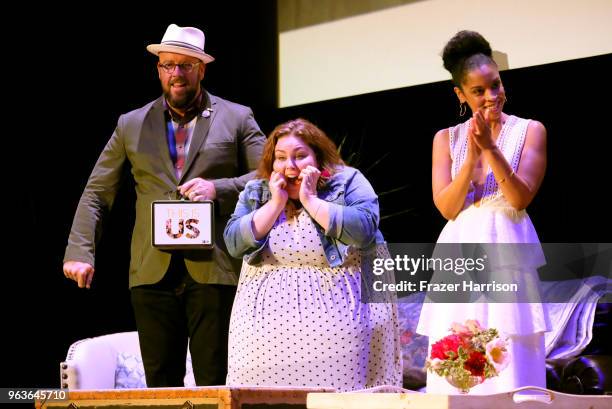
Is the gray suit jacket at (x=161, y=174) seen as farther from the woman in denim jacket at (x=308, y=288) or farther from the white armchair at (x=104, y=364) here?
the white armchair at (x=104, y=364)

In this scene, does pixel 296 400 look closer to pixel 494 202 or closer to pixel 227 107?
pixel 494 202

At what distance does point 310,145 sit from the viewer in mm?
3395

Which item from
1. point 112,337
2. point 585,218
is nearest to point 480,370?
point 585,218

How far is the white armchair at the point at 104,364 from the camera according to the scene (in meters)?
4.48

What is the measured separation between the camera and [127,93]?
4961 millimetres

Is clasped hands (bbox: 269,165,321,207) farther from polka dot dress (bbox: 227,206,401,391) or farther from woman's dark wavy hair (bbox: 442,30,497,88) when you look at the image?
woman's dark wavy hair (bbox: 442,30,497,88)

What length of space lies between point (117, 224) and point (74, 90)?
702mm

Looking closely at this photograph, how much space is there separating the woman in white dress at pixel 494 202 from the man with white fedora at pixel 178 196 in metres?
0.80

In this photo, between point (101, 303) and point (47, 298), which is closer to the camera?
point (47, 298)

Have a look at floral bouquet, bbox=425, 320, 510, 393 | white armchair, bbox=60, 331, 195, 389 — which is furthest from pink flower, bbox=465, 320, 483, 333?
white armchair, bbox=60, 331, 195, 389

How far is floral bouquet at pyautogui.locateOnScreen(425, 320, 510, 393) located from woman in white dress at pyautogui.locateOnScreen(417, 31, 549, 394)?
0.90 ft

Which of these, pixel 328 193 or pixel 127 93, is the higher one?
pixel 127 93

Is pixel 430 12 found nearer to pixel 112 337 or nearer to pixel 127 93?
pixel 127 93

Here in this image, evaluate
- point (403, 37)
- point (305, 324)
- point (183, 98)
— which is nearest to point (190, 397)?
point (305, 324)
